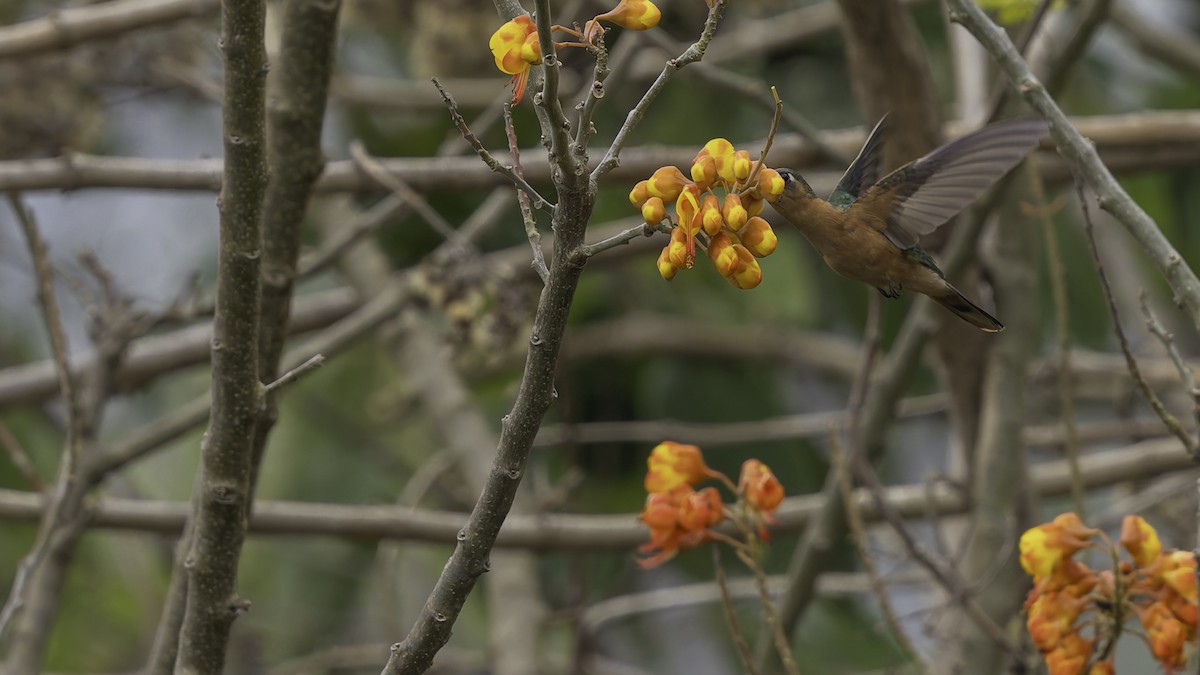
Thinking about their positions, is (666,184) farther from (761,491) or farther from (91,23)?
(91,23)

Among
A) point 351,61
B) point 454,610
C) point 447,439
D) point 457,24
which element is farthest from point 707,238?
point 351,61

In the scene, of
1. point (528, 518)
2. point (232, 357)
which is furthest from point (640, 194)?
point (528, 518)

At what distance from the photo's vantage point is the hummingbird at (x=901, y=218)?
1.33 meters

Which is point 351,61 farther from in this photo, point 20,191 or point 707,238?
point 707,238

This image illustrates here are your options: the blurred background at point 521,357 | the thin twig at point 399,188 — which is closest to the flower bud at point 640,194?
the thin twig at point 399,188

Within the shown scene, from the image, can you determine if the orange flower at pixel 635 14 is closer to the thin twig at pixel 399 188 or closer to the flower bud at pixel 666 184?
the flower bud at pixel 666 184

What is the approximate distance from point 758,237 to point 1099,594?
1.92 ft

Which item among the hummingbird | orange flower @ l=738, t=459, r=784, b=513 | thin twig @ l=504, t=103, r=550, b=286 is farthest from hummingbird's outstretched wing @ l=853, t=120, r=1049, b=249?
thin twig @ l=504, t=103, r=550, b=286

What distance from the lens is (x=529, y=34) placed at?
0.92 meters

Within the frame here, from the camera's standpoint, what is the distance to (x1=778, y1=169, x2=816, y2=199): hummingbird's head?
1251 mm

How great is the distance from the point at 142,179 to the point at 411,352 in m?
1.43

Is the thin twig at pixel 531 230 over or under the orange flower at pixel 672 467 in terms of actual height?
under

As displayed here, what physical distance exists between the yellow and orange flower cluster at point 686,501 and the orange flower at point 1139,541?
375 millimetres

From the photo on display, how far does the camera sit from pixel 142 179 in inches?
91.4
